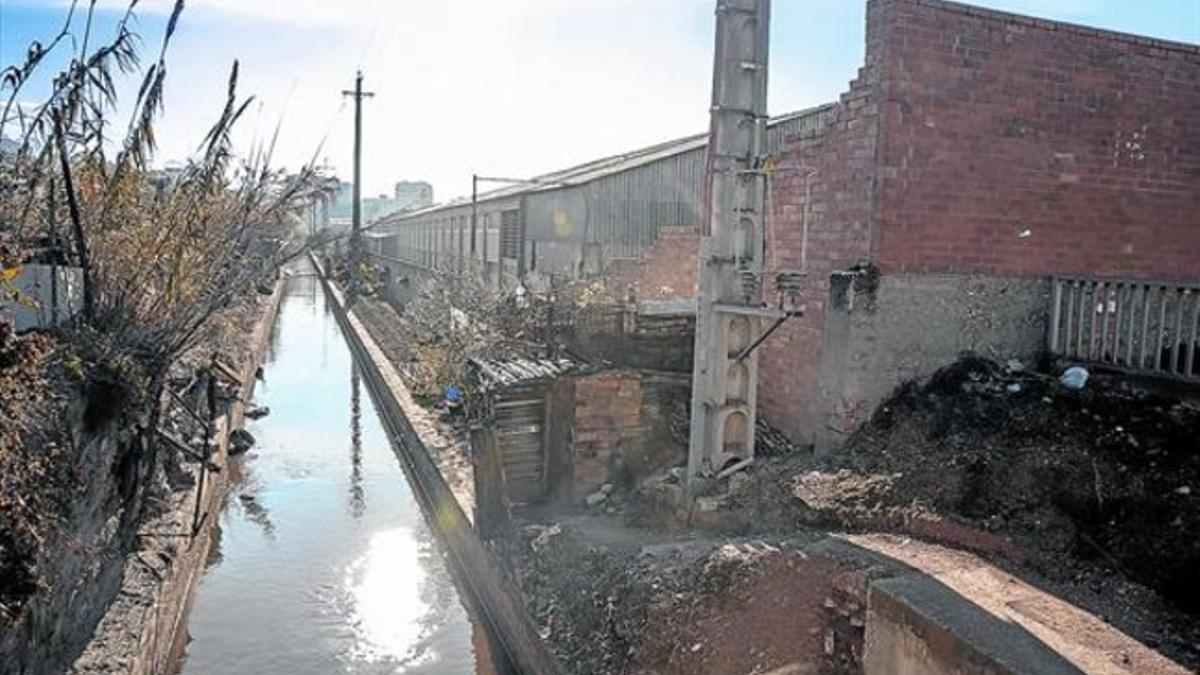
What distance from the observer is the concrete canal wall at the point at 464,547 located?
6.01m

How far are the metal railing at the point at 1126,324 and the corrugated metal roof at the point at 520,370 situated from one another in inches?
152

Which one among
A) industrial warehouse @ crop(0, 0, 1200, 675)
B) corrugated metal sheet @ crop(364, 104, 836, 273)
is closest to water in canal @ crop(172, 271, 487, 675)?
industrial warehouse @ crop(0, 0, 1200, 675)

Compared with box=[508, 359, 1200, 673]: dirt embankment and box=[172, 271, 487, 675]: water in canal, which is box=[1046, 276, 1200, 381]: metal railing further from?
box=[172, 271, 487, 675]: water in canal

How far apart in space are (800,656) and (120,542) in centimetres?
464

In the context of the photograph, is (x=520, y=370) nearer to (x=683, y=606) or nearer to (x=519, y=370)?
(x=519, y=370)

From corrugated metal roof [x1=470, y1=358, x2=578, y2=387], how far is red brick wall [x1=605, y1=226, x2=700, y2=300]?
11.3ft

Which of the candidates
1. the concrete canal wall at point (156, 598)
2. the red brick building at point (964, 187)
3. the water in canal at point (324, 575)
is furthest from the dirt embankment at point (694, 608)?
the concrete canal wall at point (156, 598)

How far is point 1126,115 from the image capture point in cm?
649

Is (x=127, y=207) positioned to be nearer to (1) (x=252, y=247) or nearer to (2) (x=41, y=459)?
(1) (x=252, y=247)

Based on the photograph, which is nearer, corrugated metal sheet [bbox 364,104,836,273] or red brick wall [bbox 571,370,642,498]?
red brick wall [bbox 571,370,642,498]

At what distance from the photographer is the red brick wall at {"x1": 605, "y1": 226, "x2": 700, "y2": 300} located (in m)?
11.5

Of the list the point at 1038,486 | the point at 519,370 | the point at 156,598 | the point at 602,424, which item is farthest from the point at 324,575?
the point at 1038,486

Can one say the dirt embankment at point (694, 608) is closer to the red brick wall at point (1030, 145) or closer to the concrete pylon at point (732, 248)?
the concrete pylon at point (732, 248)

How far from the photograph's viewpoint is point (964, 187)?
610 centimetres
